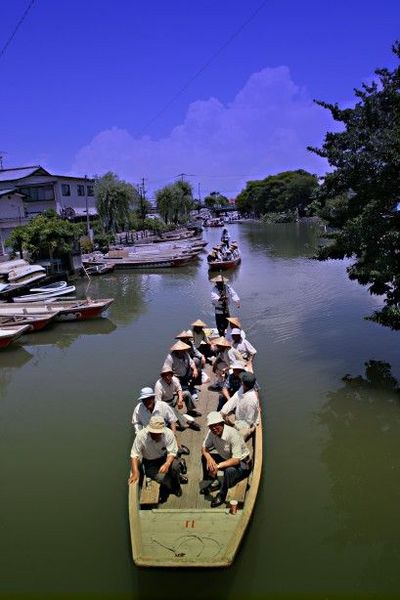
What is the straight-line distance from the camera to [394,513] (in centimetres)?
859

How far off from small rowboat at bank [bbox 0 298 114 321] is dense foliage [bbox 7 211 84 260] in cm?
999

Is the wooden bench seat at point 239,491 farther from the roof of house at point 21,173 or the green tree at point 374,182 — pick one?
the roof of house at point 21,173

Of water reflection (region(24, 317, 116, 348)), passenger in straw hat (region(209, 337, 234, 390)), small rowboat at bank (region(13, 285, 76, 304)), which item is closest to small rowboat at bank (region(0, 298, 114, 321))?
water reflection (region(24, 317, 116, 348))

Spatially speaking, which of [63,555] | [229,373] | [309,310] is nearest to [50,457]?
[63,555]

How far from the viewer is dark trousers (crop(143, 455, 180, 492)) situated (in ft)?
25.8

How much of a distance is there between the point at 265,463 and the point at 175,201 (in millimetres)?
73524

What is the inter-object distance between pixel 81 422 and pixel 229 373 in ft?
14.3

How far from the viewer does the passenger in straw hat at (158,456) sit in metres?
7.84

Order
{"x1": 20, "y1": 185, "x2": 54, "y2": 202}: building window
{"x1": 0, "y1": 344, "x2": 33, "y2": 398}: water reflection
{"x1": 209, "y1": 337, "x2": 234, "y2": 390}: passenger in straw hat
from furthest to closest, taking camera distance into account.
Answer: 1. {"x1": 20, "y1": 185, "x2": 54, "y2": 202}: building window
2. {"x1": 0, "y1": 344, "x2": 33, "y2": 398}: water reflection
3. {"x1": 209, "y1": 337, "x2": 234, "y2": 390}: passenger in straw hat

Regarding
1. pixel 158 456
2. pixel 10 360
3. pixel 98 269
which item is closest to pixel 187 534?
pixel 158 456

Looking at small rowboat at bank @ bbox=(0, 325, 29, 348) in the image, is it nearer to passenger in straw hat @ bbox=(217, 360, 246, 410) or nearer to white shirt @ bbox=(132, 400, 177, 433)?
passenger in straw hat @ bbox=(217, 360, 246, 410)

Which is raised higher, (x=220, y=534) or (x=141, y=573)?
(x=220, y=534)

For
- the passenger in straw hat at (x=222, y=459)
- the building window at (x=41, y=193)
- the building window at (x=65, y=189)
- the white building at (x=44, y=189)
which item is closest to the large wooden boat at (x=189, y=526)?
the passenger in straw hat at (x=222, y=459)

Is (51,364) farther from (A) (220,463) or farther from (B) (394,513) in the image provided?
(B) (394,513)
